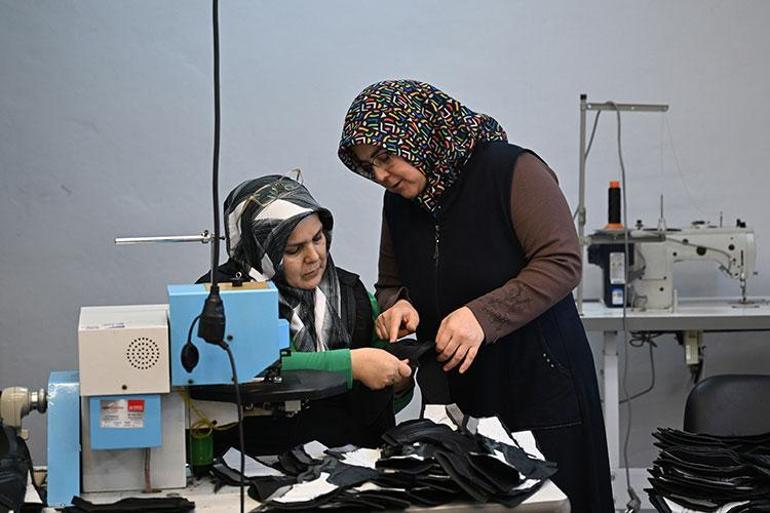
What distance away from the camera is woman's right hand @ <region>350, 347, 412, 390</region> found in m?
2.06

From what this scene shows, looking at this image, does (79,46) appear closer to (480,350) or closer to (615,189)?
(615,189)

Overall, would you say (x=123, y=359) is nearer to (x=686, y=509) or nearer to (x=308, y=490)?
(x=308, y=490)

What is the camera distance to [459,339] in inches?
80.4

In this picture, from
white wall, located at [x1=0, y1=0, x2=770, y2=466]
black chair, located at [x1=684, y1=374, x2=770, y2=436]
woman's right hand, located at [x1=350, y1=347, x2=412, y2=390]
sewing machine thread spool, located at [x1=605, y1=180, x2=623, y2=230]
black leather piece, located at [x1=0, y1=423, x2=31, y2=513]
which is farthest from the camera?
white wall, located at [x1=0, y1=0, x2=770, y2=466]

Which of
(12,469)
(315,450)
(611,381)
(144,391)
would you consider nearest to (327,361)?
(315,450)

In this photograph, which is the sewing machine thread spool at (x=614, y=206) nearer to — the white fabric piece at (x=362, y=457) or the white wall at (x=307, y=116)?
the white wall at (x=307, y=116)

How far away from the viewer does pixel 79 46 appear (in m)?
3.79

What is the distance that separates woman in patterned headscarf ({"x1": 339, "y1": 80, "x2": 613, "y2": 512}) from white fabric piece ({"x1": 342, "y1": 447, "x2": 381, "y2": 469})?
1.11ft

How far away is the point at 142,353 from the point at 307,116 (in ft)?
7.48

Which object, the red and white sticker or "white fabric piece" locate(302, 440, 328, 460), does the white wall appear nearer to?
"white fabric piece" locate(302, 440, 328, 460)

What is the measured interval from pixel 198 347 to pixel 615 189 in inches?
83.8

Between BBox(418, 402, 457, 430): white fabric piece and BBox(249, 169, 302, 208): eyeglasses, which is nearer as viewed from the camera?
BBox(418, 402, 457, 430): white fabric piece

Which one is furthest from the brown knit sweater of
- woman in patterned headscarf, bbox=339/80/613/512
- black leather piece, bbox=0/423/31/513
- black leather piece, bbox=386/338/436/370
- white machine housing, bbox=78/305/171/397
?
black leather piece, bbox=0/423/31/513

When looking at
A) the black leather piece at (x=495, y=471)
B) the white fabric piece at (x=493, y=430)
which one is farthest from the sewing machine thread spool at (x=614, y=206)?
the black leather piece at (x=495, y=471)
